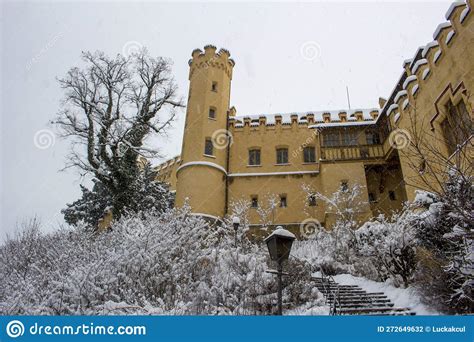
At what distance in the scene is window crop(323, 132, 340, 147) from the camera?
66.2ft

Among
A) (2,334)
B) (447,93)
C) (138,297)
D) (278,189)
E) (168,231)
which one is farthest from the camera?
(278,189)

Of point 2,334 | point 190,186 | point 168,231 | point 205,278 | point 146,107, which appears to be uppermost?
point 146,107

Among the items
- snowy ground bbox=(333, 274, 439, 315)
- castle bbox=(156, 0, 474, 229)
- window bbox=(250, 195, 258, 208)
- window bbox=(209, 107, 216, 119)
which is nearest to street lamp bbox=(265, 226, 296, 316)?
snowy ground bbox=(333, 274, 439, 315)

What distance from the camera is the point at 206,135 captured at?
2048cm

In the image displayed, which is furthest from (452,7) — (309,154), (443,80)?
(309,154)

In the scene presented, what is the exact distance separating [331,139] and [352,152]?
1.72 meters

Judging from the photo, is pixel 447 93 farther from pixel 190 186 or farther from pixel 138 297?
pixel 190 186

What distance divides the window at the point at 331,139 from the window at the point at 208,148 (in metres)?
6.90

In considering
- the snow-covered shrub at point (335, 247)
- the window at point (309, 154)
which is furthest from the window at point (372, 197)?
the window at point (309, 154)

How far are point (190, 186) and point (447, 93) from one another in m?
12.8

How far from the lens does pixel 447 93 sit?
1112 cm

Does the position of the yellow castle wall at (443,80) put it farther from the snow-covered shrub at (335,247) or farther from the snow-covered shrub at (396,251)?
the snow-covered shrub at (335,247)

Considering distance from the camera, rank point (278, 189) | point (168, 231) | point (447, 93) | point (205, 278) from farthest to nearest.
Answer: point (278, 189), point (447, 93), point (168, 231), point (205, 278)

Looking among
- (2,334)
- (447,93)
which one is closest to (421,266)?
(447,93)
